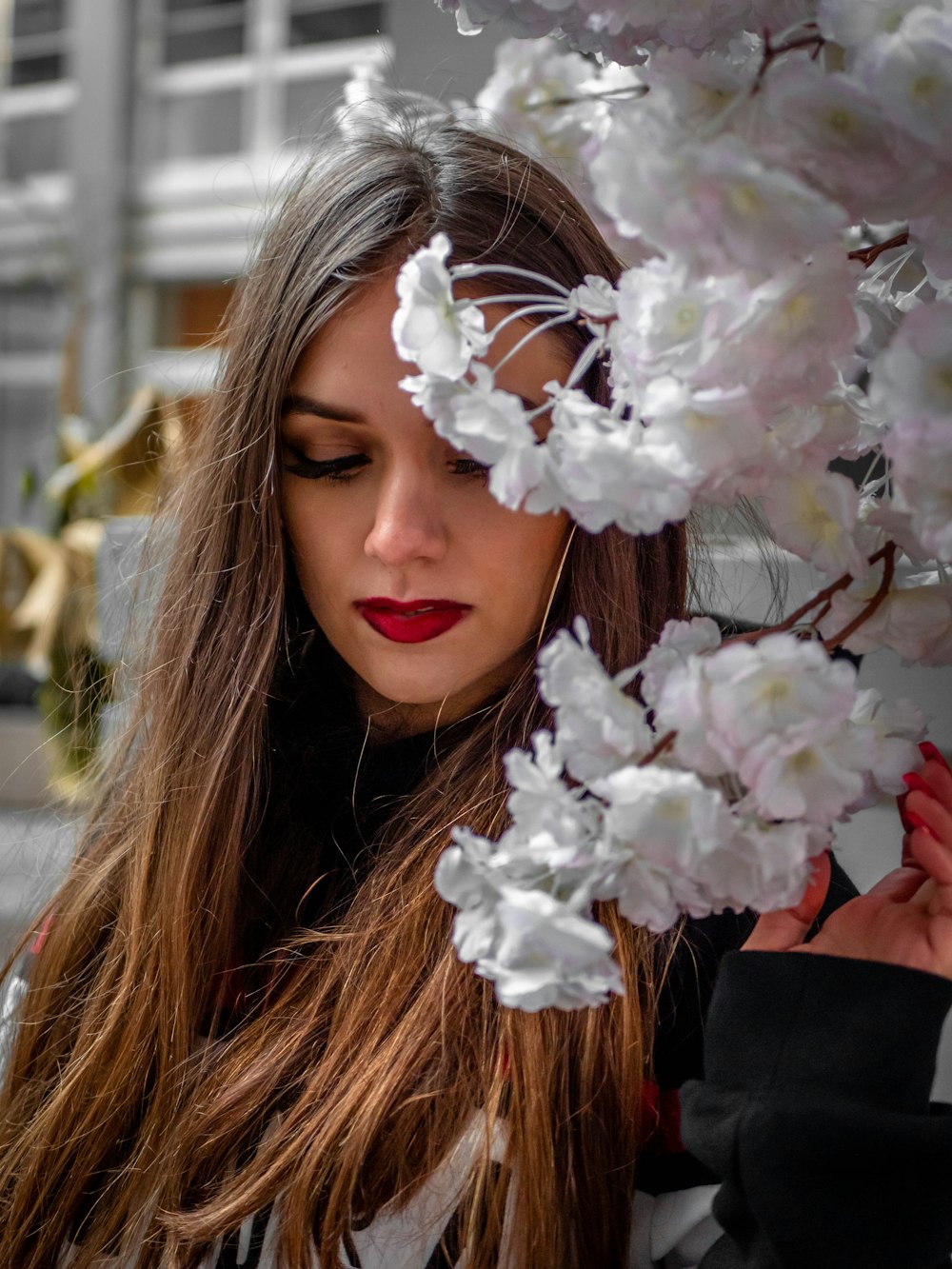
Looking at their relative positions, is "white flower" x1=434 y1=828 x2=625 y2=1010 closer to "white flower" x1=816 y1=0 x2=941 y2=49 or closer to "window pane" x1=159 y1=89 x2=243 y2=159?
"white flower" x1=816 y1=0 x2=941 y2=49

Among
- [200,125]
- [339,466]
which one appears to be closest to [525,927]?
[339,466]

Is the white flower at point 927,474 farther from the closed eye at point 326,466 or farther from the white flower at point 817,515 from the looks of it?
the closed eye at point 326,466

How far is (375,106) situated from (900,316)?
27.8 inches

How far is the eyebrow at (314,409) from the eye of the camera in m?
0.89

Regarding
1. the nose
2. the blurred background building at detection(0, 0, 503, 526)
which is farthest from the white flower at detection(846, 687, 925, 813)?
the blurred background building at detection(0, 0, 503, 526)

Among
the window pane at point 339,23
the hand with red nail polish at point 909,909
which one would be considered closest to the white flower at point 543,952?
the hand with red nail polish at point 909,909

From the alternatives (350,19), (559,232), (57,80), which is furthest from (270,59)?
(559,232)

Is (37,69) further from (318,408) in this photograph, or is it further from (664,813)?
(664,813)

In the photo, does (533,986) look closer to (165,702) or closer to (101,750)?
(165,702)

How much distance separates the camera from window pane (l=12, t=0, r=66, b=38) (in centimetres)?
369

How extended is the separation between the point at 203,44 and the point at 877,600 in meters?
3.55

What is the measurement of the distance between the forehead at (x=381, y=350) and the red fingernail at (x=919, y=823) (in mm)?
387

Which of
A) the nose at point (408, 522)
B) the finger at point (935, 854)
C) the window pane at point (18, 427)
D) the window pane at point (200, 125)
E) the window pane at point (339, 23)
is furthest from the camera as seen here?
the window pane at point (18, 427)

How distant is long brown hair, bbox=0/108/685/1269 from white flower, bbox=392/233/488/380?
1.46 feet
